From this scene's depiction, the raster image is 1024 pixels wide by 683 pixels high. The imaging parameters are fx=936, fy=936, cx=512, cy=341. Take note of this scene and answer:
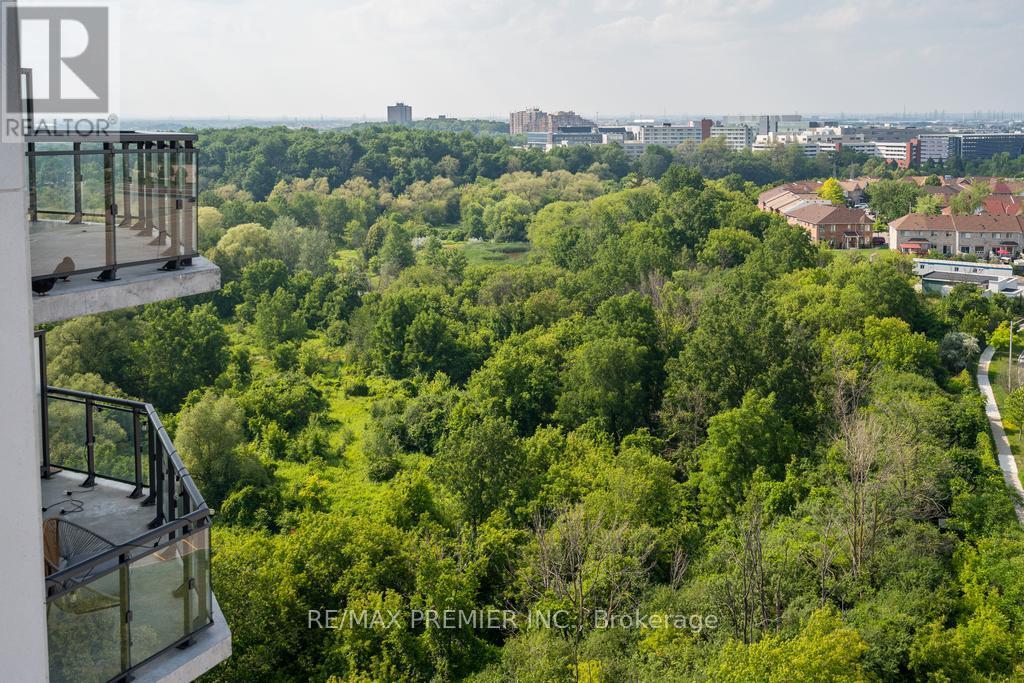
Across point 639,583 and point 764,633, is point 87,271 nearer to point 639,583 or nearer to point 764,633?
point 764,633

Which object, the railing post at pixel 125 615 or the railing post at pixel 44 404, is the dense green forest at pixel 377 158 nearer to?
the railing post at pixel 44 404

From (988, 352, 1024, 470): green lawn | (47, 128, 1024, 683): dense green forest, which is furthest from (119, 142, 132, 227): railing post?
(988, 352, 1024, 470): green lawn

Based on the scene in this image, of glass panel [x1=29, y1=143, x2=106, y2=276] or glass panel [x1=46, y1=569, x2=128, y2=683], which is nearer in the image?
glass panel [x1=46, y1=569, x2=128, y2=683]

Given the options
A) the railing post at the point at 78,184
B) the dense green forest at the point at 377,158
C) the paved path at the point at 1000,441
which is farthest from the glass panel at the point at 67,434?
the dense green forest at the point at 377,158

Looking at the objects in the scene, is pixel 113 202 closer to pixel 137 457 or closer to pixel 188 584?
pixel 137 457

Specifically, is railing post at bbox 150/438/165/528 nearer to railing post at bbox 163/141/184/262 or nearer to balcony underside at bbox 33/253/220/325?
balcony underside at bbox 33/253/220/325

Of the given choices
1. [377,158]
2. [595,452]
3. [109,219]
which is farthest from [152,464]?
[377,158]
